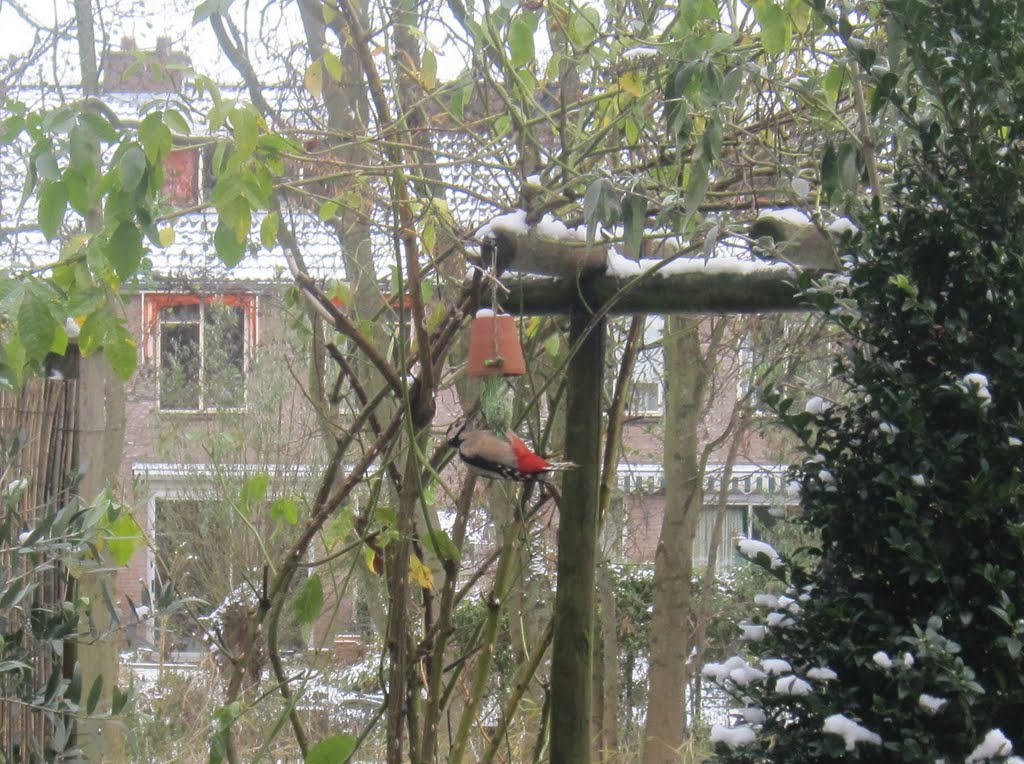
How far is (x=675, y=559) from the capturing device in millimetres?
4535

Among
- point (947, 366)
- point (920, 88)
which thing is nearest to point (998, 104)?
point (920, 88)

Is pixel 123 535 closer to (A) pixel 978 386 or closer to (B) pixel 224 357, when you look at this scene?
(A) pixel 978 386

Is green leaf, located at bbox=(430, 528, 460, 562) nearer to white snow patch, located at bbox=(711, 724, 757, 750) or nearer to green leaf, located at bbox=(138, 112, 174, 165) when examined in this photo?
white snow patch, located at bbox=(711, 724, 757, 750)

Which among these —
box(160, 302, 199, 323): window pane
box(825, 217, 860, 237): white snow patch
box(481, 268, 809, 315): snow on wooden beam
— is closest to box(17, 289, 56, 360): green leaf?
box(481, 268, 809, 315): snow on wooden beam

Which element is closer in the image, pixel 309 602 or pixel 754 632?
pixel 754 632

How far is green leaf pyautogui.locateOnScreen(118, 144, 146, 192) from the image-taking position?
1.63 metres

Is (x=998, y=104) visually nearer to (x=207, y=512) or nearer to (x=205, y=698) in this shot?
(x=205, y=698)

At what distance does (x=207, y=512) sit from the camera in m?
7.55

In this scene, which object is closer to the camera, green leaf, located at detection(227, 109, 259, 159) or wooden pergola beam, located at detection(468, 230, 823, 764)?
green leaf, located at detection(227, 109, 259, 159)

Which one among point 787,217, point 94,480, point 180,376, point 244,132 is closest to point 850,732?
point 787,217

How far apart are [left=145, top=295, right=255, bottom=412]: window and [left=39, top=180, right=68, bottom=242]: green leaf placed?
5810mm

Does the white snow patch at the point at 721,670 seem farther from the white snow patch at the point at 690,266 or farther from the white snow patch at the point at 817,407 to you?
the white snow patch at the point at 690,266

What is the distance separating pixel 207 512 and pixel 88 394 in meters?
4.75

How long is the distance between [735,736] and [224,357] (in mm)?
7463
